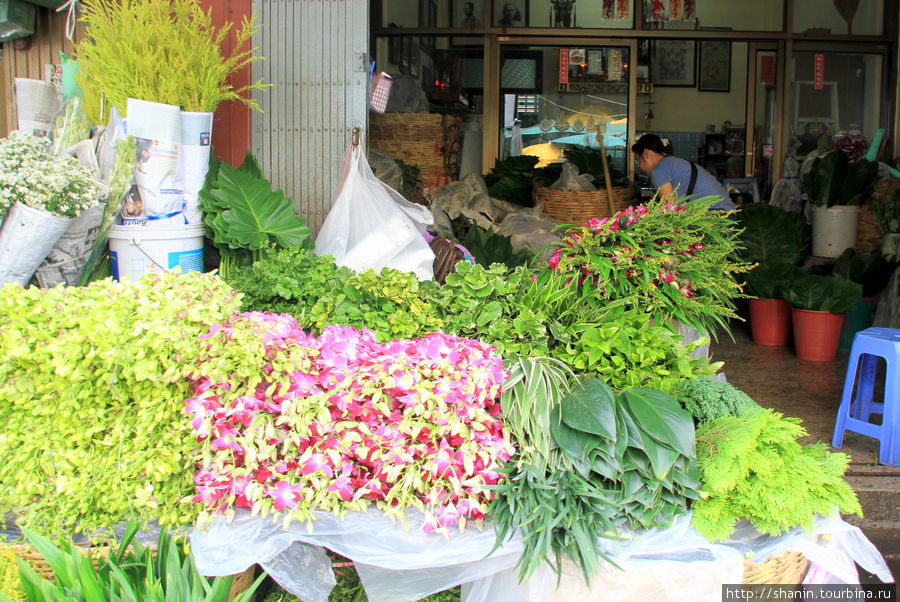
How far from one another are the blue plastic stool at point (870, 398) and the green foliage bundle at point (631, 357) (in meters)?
1.35

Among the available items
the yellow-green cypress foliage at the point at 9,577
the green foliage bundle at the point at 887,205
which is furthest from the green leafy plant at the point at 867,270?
the yellow-green cypress foliage at the point at 9,577

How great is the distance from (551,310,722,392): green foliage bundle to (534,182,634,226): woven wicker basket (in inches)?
121

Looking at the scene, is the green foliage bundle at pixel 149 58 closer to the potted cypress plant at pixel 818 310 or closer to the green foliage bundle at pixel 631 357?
the green foliage bundle at pixel 631 357

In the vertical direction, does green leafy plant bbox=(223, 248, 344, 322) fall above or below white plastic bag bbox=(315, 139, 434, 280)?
below

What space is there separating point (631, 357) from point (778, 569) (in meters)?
0.78

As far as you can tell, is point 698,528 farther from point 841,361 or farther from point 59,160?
point 841,361

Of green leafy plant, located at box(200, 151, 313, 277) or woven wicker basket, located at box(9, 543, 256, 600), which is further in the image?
green leafy plant, located at box(200, 151, 313, 277)

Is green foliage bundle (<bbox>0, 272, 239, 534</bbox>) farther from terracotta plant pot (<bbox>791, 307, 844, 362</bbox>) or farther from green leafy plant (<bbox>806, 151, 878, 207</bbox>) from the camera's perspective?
green leafy plant (<bbox>806, 151, 878, 207</bbox>)

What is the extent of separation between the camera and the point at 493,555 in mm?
2166

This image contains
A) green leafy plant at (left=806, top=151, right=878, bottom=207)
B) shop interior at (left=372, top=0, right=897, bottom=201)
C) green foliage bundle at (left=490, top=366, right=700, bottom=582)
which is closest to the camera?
green foliage bundle at (left=490, top=366, right=700, bottom=582)

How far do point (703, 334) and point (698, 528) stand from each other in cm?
129

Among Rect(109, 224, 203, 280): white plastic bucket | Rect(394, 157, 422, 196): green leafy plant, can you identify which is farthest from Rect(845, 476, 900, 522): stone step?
Rect(394, 157, 422, 196): green leafy plant

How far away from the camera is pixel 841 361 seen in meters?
5.16

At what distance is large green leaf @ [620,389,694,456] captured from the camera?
2.11 metres
